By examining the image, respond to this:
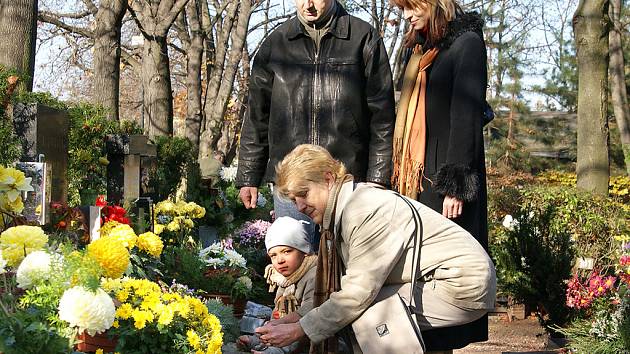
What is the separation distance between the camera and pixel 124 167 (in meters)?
8.73

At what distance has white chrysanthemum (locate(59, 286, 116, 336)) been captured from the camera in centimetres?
309

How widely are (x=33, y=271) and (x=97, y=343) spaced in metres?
0.59

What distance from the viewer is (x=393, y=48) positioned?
27188 mm

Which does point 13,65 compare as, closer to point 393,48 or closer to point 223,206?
point 223,206

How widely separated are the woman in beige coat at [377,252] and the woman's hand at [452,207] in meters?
0.38

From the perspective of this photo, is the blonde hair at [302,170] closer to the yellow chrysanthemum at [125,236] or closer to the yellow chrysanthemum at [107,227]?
the yellow chrysanthemum at [125,236]

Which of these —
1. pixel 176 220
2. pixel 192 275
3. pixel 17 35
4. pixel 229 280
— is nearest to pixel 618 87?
pixel 176 220

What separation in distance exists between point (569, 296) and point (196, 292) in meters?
2.65

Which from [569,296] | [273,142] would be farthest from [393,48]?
[273,142]

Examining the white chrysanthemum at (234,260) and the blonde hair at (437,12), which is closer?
the blonde hair at (437,12)

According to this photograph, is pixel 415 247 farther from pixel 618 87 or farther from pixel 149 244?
pixel 618 87

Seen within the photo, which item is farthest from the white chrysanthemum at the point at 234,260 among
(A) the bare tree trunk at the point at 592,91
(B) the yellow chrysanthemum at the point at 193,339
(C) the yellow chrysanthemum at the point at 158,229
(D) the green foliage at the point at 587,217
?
(A) the bare tree trunk at the point at 592,91

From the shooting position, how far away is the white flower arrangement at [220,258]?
7157 millimetres

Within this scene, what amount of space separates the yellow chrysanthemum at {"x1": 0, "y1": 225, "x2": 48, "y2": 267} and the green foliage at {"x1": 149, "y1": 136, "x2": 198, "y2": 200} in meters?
7.22
